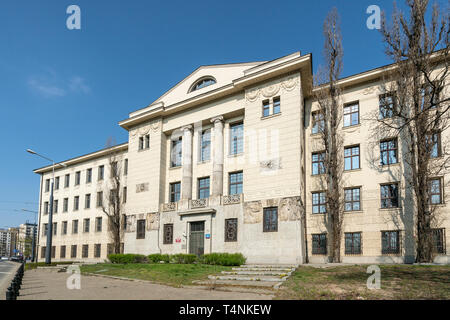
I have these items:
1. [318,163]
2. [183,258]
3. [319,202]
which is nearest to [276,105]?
[318,163]

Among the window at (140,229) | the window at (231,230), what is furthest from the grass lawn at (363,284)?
the window at (140,229)

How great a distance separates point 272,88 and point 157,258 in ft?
53.8

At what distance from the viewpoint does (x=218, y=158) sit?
30406 millimetres

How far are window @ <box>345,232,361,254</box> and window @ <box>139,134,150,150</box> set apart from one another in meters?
19.9

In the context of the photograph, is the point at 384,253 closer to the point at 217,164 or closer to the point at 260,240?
the point at 260,240

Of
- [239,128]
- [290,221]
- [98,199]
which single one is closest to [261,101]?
[239,128]

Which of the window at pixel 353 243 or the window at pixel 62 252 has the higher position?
the window at pixel 353 243

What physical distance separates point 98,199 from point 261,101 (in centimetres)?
2579

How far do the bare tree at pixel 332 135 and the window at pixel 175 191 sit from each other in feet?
42.6

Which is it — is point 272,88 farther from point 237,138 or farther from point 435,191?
point 435,191

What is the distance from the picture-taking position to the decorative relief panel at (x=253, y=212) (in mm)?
26562

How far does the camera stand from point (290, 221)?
980 inches

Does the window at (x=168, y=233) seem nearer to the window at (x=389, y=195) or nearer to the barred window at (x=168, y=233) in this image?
the barred window at (x=168, y=233)

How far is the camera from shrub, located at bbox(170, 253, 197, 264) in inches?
1101
